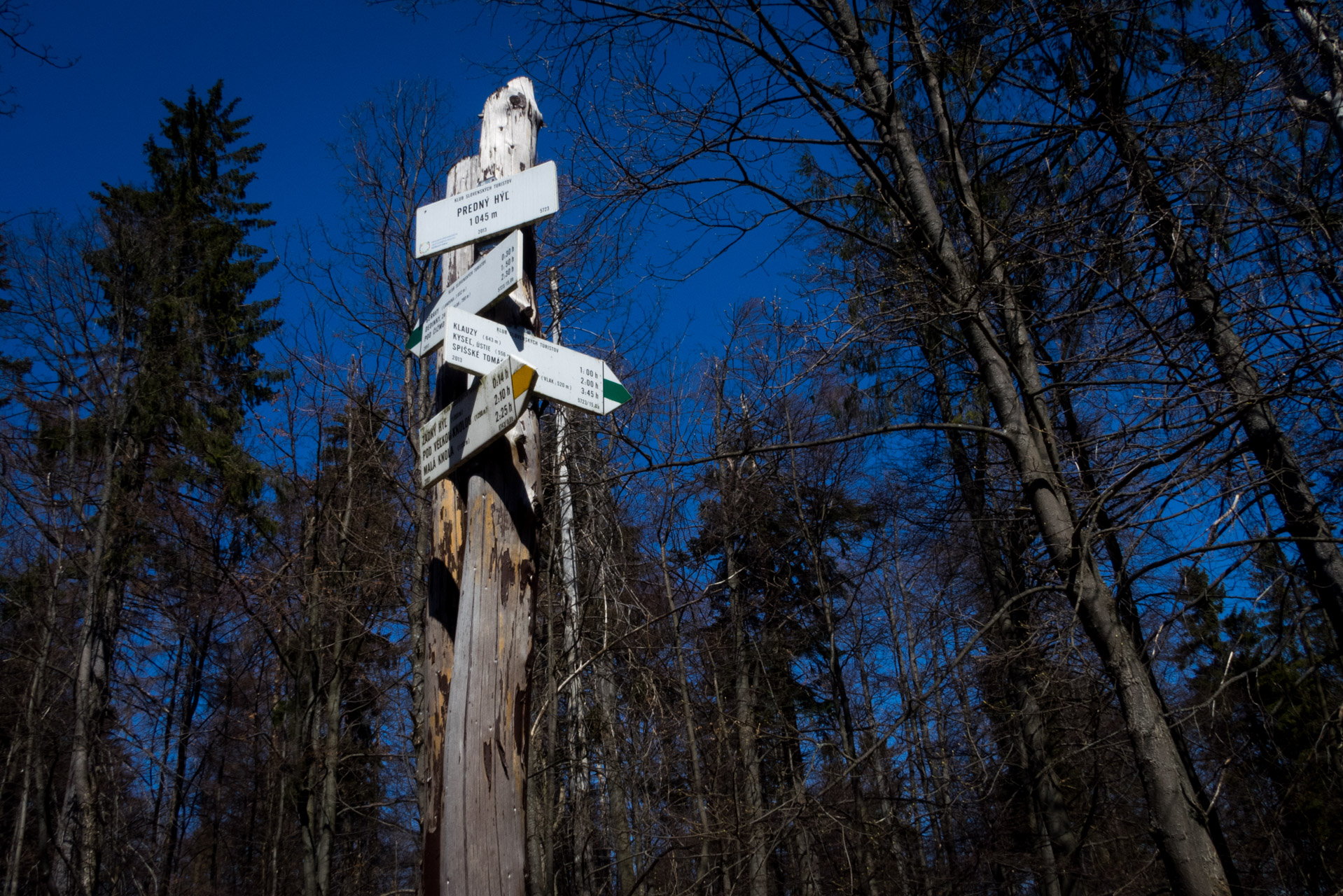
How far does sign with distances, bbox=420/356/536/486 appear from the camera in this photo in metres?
2.48

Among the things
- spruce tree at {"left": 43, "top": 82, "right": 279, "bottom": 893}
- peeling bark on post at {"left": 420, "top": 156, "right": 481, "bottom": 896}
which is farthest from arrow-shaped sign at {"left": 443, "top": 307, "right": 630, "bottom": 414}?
spruce tree at {"left": 43, "top": 82, "right": 279, "bottom": 893}

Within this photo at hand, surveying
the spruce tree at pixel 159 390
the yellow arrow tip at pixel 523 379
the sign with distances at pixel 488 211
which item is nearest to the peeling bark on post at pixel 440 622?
the sign with distances at pixel 488 211

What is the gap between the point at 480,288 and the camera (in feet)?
9.89

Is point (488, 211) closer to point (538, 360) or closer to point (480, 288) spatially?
point (480, 288)

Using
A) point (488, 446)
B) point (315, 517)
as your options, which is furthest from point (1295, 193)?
point (315, 517)

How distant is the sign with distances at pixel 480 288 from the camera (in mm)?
2898

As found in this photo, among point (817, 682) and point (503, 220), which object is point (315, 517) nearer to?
point (503, 220)

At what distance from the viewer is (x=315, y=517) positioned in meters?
8.69

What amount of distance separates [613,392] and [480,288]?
0.61 m

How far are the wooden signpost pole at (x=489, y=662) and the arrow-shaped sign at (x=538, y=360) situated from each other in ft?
0.49

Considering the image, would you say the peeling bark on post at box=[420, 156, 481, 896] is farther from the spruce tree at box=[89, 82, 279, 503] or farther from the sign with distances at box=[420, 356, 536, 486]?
the spruce tree at box=[89, 82, 279, 503]

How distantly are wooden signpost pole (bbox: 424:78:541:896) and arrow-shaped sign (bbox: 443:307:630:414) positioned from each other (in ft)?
0.49

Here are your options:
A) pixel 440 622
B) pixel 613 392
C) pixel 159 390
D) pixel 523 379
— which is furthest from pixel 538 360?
pixel 159 390

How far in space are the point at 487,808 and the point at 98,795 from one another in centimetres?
968
